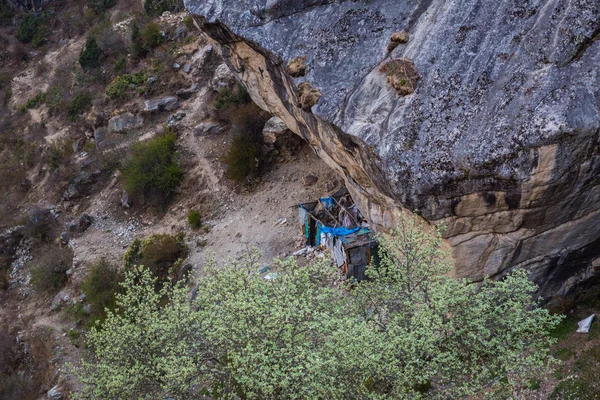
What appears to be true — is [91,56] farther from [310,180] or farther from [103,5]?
[310,180]

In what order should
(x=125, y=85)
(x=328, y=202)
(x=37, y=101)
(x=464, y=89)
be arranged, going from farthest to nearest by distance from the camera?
(x=37, y=101) < (x=125, y=85) < (x=328, y=202) < (x=464, y=89)

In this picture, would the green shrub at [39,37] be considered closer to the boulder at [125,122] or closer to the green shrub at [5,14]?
the green shrub at [5,14]

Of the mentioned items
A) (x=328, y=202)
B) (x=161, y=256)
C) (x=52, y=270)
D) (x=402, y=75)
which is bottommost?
(x=161, y=256)

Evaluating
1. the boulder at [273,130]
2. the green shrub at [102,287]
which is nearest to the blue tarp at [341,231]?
the boulder at [273,130]

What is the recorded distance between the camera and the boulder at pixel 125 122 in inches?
909

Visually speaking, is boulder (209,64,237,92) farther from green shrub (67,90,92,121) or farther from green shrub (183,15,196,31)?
green shrub (67,90,92,121)

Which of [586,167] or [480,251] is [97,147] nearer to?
[480,251]

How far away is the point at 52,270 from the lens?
1864cm

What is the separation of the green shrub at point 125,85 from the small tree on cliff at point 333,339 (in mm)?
16824

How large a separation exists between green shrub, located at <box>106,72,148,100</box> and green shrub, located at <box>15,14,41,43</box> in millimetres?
11683

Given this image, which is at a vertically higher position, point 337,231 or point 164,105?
point 164,105

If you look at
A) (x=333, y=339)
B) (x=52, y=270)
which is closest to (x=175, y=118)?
(x=52, y=270)

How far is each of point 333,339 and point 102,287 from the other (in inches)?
455

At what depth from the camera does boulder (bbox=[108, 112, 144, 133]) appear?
909 inches
